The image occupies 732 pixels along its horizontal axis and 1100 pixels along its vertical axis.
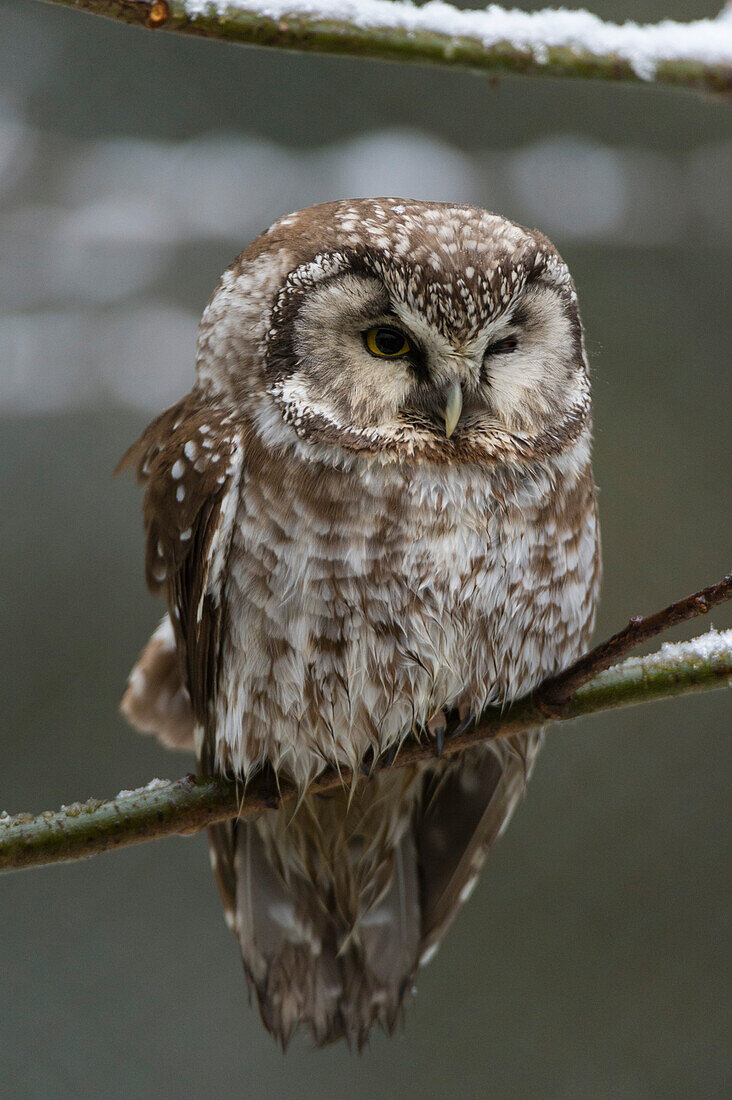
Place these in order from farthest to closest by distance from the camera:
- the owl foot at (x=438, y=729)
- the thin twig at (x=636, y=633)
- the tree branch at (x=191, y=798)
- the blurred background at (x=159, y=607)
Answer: the blurred background at (x=159, y=607) → the owl foot at (x=438, y=729) → the tree branch at (x=191, y=798) → the thin twig at (x=636, y=633)

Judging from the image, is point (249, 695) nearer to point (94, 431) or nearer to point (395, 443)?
point (395, 443)

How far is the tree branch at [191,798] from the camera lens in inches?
62.6

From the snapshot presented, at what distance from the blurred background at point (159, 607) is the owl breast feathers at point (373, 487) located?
8.79ft

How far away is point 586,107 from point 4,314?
3.10 metres

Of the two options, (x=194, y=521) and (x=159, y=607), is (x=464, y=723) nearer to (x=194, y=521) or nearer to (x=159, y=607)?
(x=194, y=521)

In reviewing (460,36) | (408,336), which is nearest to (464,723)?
(408,336)

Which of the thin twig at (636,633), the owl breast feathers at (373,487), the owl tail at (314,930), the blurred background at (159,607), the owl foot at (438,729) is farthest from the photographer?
the blurred background at (159,607)

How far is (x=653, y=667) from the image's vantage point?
161 centimetres

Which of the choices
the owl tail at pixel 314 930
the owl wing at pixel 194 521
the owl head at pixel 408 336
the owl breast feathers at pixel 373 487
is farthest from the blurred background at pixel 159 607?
the owl head at pixel 408 336

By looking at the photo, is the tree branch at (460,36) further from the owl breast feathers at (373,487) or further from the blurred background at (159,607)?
the blurred background at (159,607)

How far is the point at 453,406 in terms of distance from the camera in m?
1.65

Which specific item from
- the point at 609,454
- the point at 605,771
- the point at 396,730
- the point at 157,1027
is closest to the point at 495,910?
the point at 605,771

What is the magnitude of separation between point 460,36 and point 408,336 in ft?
1.49

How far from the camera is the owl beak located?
5.41ft
